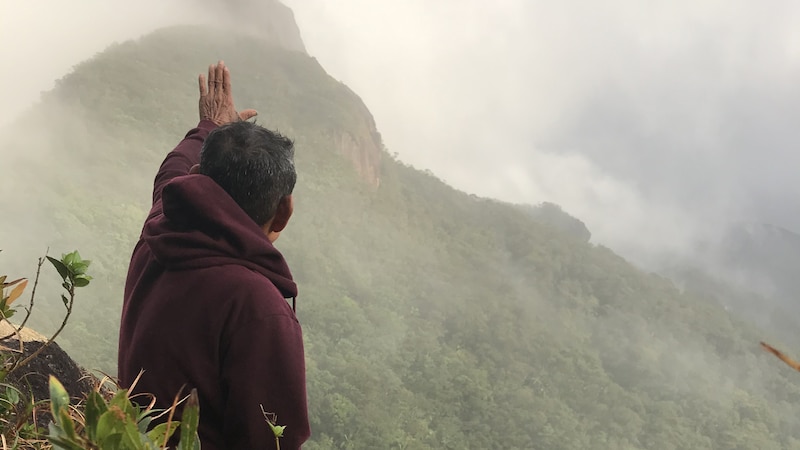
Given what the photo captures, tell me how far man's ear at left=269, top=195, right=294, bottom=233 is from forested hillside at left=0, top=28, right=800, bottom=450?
10.3 metres

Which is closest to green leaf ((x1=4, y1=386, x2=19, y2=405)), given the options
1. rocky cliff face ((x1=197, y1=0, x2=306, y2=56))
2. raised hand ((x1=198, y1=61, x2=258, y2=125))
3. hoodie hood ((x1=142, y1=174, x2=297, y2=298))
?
hoodie hood ((x1=142, y1=174, x2=297, y2=298))

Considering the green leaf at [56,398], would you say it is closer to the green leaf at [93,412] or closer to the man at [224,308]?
the green leaf at [93,412]

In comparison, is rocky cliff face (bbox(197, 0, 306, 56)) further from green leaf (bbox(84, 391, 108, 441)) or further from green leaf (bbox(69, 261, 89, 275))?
green leaf (bbox(84, 391, 108, 441))

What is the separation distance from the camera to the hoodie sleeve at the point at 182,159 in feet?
4.64

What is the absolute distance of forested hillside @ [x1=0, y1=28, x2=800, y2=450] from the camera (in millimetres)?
16484

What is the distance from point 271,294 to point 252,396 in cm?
17

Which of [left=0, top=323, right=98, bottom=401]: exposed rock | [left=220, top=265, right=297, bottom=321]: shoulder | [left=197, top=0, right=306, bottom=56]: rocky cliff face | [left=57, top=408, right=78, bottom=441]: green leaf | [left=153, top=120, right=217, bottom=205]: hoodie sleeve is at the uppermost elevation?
[left=197, top=0, right=306, bottom=56]: rocky cliff face

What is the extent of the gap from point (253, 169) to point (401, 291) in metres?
Answer: 28.1

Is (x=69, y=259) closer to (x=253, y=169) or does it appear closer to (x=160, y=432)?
(x=253, y=169)

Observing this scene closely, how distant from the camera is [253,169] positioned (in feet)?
3.43

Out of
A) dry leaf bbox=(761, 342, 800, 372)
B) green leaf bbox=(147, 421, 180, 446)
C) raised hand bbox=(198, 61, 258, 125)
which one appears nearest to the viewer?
dry leaf bbox=(761, 342, 800, 372)

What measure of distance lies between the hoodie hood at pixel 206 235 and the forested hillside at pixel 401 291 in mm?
A: 10332

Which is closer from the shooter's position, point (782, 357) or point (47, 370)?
point (782, 357)

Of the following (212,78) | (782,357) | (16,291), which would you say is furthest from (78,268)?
(782,357)
